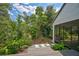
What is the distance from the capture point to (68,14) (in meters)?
6.38

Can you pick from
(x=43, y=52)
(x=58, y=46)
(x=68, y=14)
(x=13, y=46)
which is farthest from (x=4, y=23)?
(x=68, y=14)

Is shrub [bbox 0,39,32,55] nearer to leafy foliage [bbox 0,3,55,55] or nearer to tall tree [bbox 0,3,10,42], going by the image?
leafy foliage [bbox 0,3,55,55]

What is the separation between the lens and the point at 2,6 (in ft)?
20.5

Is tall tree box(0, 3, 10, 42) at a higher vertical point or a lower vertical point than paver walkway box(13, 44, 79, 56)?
higher

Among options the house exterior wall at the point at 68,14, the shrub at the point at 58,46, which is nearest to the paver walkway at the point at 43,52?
the shrub at the point at 58,46

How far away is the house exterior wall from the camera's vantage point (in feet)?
20.5

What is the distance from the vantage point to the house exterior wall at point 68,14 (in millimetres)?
6250

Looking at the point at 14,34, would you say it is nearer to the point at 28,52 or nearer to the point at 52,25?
the point at 28,52

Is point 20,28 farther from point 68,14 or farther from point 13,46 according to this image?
point 68,14

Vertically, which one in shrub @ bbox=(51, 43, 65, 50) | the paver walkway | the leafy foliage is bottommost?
the paver walkway

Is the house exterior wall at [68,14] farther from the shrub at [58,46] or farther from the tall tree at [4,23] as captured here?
the tall tree at [4,23]

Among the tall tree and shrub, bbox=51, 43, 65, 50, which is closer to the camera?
the tall tree

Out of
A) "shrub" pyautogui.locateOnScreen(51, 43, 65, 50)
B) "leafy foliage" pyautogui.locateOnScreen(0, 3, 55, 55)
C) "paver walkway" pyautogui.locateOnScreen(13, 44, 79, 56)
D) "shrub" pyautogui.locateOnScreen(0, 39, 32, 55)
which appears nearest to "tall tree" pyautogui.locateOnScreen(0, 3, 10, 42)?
"leafy foliage" pyautogui.locateOnScreen(0, 3, 55, 55)

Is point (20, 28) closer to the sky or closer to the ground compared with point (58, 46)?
closer to the sky
